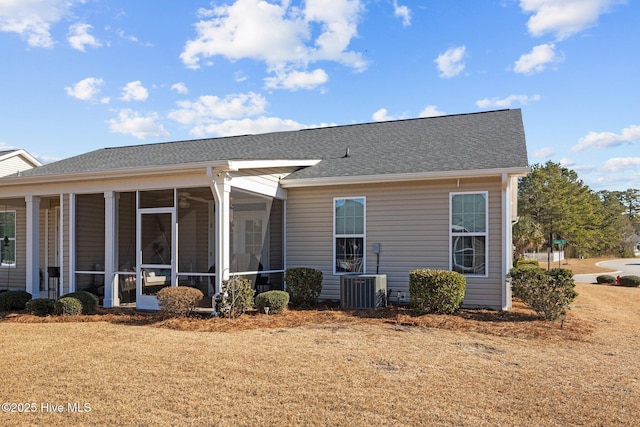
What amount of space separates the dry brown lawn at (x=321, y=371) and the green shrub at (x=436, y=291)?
22.4 inches

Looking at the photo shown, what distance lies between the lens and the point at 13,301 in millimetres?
10703

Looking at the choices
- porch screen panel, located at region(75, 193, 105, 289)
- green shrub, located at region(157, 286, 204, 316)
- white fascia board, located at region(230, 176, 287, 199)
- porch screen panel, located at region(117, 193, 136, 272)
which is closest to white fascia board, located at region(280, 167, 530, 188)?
white fascia board, located at region(230, 176, 287, 199)

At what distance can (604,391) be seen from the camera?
514 centimetres

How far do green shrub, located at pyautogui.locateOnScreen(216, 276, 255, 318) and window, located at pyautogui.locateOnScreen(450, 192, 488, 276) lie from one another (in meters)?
4.61

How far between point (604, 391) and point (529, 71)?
36.9 feet

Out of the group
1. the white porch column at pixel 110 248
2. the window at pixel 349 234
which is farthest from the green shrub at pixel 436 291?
the white porch column at pixel 110 248

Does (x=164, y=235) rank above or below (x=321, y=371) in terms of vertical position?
above

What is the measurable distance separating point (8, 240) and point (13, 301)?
5.37 m

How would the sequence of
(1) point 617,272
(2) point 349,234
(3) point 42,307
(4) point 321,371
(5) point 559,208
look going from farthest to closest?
1. (5) point 559,208
2. (1) point 617,272
3. (2) point 349,234
4. (3) point 42,307
5. (4) point 321,371

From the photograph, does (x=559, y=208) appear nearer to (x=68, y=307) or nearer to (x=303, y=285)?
(x=303, y=285)

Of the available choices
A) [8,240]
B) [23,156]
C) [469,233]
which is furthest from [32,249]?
[469,233]

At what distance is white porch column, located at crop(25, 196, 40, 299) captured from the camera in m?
11.4

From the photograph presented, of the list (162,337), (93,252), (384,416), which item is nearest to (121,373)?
(162,337)

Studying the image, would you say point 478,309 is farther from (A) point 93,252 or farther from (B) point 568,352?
(A) point 93,252
